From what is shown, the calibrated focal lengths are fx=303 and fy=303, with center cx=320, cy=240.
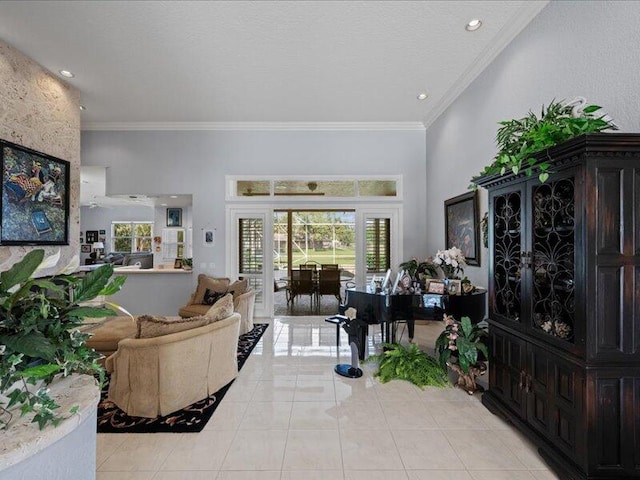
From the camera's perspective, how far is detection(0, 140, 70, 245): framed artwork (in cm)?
364

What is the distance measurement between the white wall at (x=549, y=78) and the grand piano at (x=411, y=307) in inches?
25.6

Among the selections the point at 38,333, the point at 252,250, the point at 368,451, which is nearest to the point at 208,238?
the point at 252,250

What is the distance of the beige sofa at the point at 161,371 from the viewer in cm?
261

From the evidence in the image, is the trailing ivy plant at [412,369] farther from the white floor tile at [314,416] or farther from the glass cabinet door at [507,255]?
the glass cabinet door at [507,255]

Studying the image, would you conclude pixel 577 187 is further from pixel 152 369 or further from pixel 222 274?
pixel 222 274

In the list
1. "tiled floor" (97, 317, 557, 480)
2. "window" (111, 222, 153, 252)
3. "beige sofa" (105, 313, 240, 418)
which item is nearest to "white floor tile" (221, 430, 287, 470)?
"tiled floor" (97, 317, 557, 480)

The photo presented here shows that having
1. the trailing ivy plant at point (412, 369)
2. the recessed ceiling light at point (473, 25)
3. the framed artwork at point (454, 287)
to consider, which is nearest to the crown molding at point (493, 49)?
the recessed ceiling light at point (473, 25)

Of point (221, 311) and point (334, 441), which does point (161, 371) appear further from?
point (334, 441)

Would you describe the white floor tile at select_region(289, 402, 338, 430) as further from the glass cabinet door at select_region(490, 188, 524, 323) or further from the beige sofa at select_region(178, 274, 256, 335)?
the beige sofa at select_region(178, 274, 256, 335)

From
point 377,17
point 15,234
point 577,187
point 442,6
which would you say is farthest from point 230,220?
point 577,187

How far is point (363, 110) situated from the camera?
534 cm

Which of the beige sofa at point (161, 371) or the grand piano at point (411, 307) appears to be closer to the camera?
the beige sofa at point (161, 371)

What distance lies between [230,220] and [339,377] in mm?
3804

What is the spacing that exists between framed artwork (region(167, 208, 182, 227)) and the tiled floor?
6.74 meters
